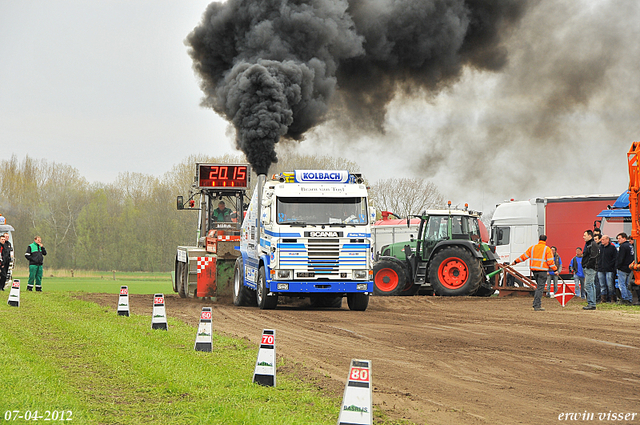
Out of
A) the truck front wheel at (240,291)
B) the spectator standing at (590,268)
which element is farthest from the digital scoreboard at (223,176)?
the spectator standing at (590,268)

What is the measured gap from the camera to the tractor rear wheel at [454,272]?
2233 cm

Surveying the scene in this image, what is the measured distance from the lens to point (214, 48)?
25734 mm

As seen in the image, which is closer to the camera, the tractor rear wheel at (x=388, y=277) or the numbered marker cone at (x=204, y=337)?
the numbered marker cone at (x=204, y=337)

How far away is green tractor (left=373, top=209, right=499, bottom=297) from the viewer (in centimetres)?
2247

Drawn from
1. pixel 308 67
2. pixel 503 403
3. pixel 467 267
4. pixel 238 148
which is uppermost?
pixel 308 67

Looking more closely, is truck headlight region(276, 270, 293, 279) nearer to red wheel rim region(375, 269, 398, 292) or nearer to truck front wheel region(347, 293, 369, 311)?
truck front wheel region(347, 293, 369, 311)

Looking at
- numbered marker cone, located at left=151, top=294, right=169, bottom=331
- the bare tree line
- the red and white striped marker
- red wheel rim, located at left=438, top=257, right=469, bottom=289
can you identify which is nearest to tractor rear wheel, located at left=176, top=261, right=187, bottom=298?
red wheel rim, located at left=438, top=257, right=469, bottom=289

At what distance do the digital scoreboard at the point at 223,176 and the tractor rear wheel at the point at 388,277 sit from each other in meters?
5.24

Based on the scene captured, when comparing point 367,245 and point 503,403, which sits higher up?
point 367,245

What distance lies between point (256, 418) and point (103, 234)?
66968 millimetres

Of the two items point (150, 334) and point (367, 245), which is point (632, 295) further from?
point (150, 334)

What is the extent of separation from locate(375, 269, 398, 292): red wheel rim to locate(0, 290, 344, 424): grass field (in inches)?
475

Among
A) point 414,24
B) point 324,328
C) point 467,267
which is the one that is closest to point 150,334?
point 324,328

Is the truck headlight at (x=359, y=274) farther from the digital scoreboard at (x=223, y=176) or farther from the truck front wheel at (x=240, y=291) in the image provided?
the digital scoreboard at (x=223, y=176)
